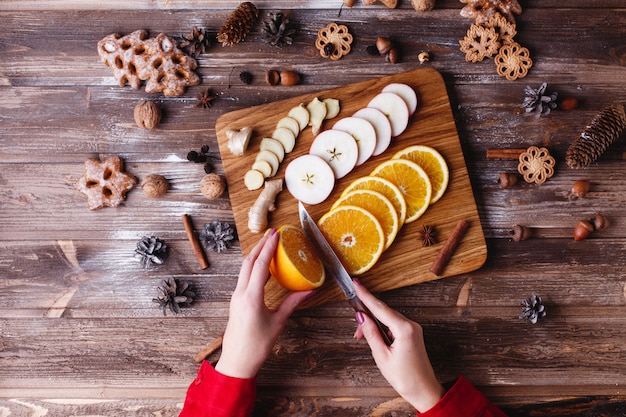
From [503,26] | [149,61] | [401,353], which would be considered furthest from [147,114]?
[503,26]

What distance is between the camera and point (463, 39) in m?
2.36

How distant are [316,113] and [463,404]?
138 centimetres

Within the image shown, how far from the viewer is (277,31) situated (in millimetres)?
2334

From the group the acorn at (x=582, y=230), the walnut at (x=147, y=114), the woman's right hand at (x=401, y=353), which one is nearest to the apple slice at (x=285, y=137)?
the walnut at (x=147, y=114)

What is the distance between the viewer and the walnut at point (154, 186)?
233 cm

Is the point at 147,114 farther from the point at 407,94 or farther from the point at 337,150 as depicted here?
the point at 407,94

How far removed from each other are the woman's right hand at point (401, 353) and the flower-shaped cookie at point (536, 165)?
862mm

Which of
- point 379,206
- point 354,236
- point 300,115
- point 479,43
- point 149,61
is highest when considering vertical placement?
point 479,43

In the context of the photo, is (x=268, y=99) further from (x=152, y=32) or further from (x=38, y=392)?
(x=38, y=392)

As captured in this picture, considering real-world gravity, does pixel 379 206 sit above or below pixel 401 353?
above

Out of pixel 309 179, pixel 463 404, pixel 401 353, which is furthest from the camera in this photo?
pixel 309 179

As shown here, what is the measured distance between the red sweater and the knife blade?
356 mm

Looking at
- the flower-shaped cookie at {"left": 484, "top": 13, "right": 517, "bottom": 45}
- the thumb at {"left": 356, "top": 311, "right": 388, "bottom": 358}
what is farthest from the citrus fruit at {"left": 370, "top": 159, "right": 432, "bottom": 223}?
the flower-shaped cookie at {"left": 484, "top": 13, "right": 517, "bottom": 45}

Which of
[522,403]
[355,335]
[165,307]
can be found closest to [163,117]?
[165,307]
